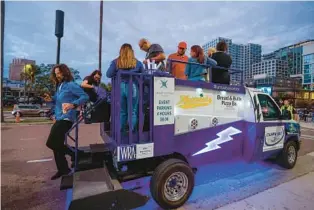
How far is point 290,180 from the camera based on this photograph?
441cm

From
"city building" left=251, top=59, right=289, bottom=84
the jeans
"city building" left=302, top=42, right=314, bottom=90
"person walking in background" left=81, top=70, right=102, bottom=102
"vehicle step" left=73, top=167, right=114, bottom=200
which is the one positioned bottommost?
"vehicle step" left=73, top=167, right=114, bottom=200

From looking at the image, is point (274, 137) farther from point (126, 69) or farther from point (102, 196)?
point (102, 196)

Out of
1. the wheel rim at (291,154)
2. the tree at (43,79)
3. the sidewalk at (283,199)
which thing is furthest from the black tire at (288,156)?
the tree at (43,79)

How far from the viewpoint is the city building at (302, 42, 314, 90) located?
179ft

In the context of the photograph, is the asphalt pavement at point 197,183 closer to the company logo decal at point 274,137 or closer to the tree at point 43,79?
the company logo decal at point 274,137

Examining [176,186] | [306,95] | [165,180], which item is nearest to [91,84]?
[165,180]

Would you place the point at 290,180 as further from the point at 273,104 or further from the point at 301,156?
the point at 301,156

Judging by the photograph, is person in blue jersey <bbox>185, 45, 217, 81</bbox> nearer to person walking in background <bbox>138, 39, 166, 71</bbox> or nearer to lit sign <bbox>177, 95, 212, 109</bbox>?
lit sign <bbox>177, 95, 212, 109</bbox>

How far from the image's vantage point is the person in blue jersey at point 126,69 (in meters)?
3.04

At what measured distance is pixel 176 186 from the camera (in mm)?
3227

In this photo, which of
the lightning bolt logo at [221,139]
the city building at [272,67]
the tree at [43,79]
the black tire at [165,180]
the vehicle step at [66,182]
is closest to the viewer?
the black tire at [165,180]

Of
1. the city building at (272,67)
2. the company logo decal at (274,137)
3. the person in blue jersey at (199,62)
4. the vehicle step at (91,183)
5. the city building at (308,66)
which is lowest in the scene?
the vehicle step at (91,183)

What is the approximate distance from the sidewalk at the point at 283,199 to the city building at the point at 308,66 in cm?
6343

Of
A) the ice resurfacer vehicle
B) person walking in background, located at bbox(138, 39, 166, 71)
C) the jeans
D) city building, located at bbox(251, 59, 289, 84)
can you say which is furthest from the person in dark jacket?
city building, located at bbox(251, 59, 289, 84)
